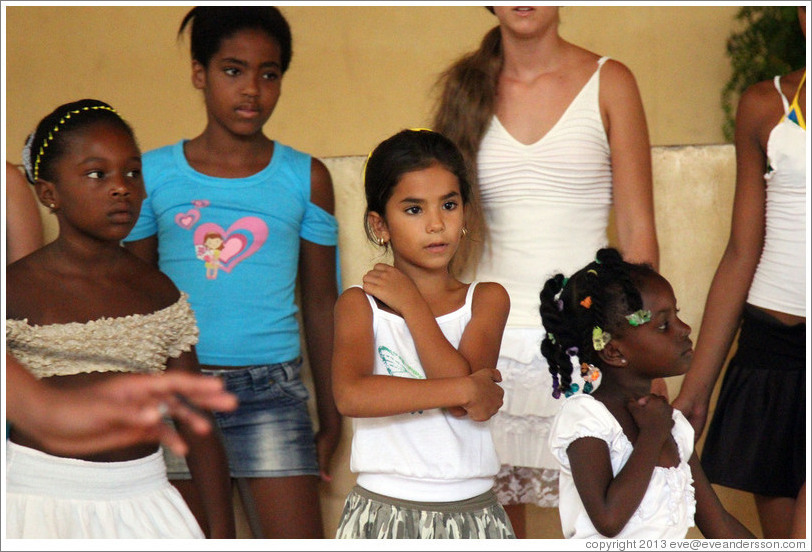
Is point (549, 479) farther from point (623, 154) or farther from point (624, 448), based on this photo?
point (623, 154)

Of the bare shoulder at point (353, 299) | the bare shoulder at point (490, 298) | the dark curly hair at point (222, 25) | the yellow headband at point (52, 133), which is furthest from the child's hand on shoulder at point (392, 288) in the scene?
the dark curly hair at point (222, 25)

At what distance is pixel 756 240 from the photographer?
274 centimetres

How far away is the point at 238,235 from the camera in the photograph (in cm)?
287

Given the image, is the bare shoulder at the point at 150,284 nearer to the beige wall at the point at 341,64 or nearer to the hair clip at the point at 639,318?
the hair clip at the point at 639,318

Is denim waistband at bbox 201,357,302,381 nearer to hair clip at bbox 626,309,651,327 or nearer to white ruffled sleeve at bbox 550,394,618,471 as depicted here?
white ruffled sleeve at bbox 550,394,618,471

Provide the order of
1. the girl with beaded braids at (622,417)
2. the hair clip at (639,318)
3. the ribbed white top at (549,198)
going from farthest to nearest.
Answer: the ribbed white top at (549,198) < the hair clip at (639,318) < the girl with beaded braids at (622,417)

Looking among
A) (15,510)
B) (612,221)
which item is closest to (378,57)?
(612,221)

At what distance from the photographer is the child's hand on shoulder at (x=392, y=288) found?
2.25 m

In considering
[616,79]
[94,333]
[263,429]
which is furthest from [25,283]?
[616,79]

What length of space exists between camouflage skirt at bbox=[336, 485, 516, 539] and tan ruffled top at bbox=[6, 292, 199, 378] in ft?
1.82

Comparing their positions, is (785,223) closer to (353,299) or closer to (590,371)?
(590,371)

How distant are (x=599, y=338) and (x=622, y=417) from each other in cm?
18

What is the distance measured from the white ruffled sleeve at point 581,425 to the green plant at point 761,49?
3208 mm

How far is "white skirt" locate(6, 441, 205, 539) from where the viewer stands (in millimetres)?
2109
